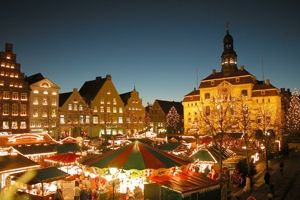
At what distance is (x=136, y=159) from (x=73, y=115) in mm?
54863

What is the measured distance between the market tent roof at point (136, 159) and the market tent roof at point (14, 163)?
6.58 meters

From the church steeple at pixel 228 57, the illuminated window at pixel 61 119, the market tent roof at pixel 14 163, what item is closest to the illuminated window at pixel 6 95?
the illuminated window at pixel 61 119

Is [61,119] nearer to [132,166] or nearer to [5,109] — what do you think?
[5,109]

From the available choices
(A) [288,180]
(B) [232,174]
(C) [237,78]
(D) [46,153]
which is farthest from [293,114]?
(D) [46,153]

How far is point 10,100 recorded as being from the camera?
176 ft

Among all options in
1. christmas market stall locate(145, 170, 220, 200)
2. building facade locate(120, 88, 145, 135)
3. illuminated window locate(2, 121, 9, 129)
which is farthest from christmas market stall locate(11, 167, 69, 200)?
building facade locate(120, 88, 145, 135)

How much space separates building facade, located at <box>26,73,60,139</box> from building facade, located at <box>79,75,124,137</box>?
33.8 feet

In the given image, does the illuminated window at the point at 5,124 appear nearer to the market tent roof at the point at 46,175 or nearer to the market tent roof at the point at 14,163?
the market tent roof at the point at 14,163

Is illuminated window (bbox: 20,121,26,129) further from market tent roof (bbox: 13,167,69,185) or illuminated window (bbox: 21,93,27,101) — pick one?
market tent roof (bbox: 13,167,69,185)

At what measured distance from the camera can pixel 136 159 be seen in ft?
43.1

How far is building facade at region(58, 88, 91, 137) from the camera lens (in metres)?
63.7

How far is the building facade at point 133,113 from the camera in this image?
7812cm

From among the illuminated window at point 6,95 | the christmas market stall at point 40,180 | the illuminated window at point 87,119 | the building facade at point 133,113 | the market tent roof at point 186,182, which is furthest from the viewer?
the building facade at point 133,113

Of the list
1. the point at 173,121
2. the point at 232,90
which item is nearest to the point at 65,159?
the point at 232,90
